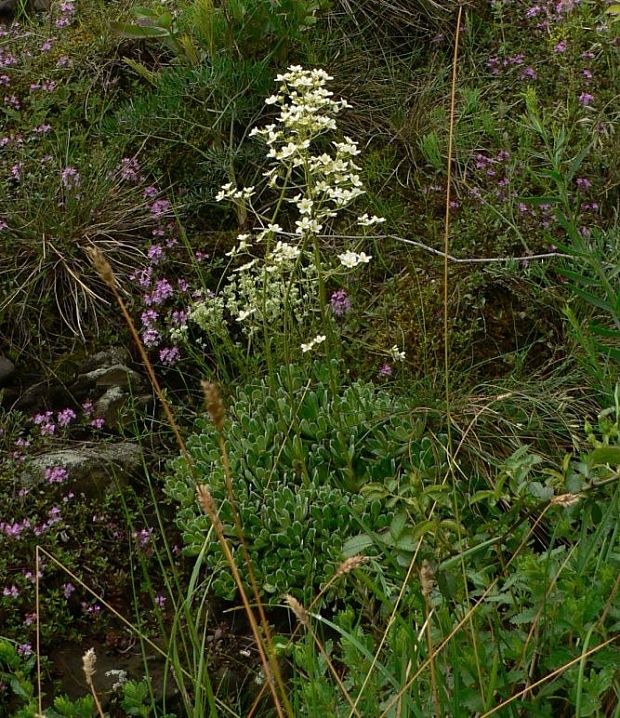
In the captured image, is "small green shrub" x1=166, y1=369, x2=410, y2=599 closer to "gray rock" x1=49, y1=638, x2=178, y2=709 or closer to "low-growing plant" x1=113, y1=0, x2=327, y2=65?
"gray rock" x1=49, y1=638, x2=178, y2=709

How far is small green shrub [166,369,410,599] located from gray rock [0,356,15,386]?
77 centimetres

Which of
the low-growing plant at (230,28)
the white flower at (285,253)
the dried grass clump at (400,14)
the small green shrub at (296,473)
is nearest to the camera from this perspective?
the white flower at (285,253)

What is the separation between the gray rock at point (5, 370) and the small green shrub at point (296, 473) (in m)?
0.77

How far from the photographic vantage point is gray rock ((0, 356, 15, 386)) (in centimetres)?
329

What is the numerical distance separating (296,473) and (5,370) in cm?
118

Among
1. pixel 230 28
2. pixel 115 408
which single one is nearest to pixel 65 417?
pixel 115 408

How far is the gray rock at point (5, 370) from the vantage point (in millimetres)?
3285

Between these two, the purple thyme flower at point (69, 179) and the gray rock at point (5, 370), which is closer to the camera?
the gray rock at point (5, 370)

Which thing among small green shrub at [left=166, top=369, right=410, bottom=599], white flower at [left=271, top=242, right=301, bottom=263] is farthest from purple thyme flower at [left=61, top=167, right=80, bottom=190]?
white flower at [left=271, top=242, right=301, bottom=263]

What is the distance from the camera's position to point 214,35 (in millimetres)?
3893

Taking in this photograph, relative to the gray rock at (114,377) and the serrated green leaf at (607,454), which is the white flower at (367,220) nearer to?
the serrated green leaf at (607,454)

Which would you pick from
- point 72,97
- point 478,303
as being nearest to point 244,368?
point 478,303

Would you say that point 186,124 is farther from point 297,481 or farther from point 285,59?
point 297,481

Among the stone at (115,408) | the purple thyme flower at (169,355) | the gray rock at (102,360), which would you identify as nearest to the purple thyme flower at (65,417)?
the stone at (115,408)
